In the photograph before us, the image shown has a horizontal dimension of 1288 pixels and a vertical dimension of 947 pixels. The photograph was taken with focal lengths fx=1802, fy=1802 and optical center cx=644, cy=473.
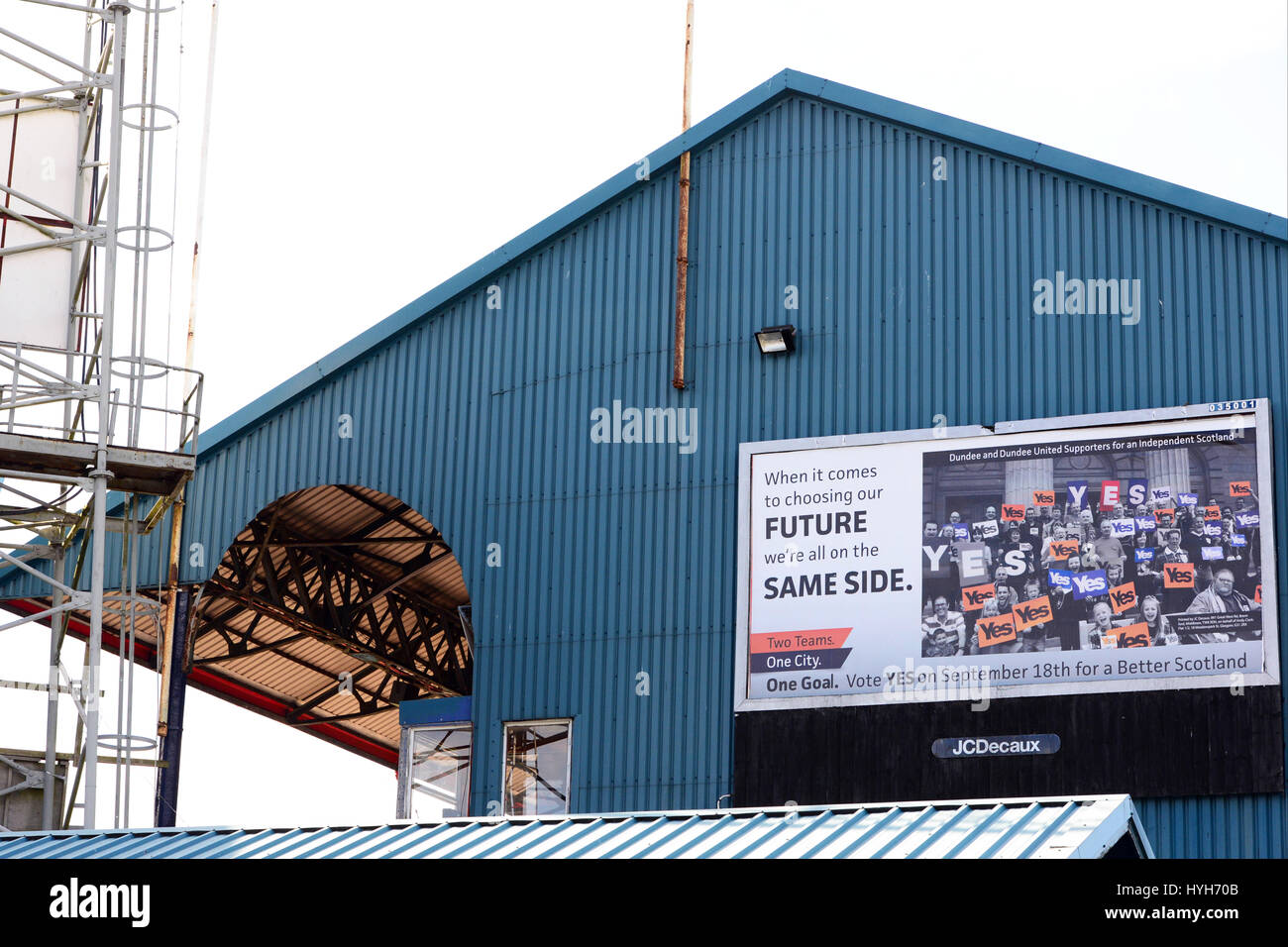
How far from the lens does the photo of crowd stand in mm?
21531

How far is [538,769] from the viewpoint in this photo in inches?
962

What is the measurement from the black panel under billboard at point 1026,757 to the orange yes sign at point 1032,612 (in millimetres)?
950

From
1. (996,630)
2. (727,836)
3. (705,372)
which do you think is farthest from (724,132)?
(727,836)

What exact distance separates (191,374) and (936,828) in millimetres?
14380

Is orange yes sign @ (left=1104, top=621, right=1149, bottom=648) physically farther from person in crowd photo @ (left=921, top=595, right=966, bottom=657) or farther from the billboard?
person in crowd photo @ (left=921, top=595, right=966, bottom=657)

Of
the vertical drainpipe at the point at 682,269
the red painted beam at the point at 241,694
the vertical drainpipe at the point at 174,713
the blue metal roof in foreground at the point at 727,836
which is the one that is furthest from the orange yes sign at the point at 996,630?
the red painted beam at the point at 241,694

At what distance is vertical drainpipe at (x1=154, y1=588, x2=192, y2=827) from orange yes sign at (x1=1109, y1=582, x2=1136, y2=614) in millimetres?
13749

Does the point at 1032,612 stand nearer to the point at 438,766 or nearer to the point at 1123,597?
the point at 1123,597

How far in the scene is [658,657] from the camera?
23953mm

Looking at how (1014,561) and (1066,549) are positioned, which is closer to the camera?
(1066,549)

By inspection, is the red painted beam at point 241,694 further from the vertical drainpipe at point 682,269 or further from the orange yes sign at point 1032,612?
the orange yes sign at point 1032,612

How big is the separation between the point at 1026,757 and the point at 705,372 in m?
6.86
